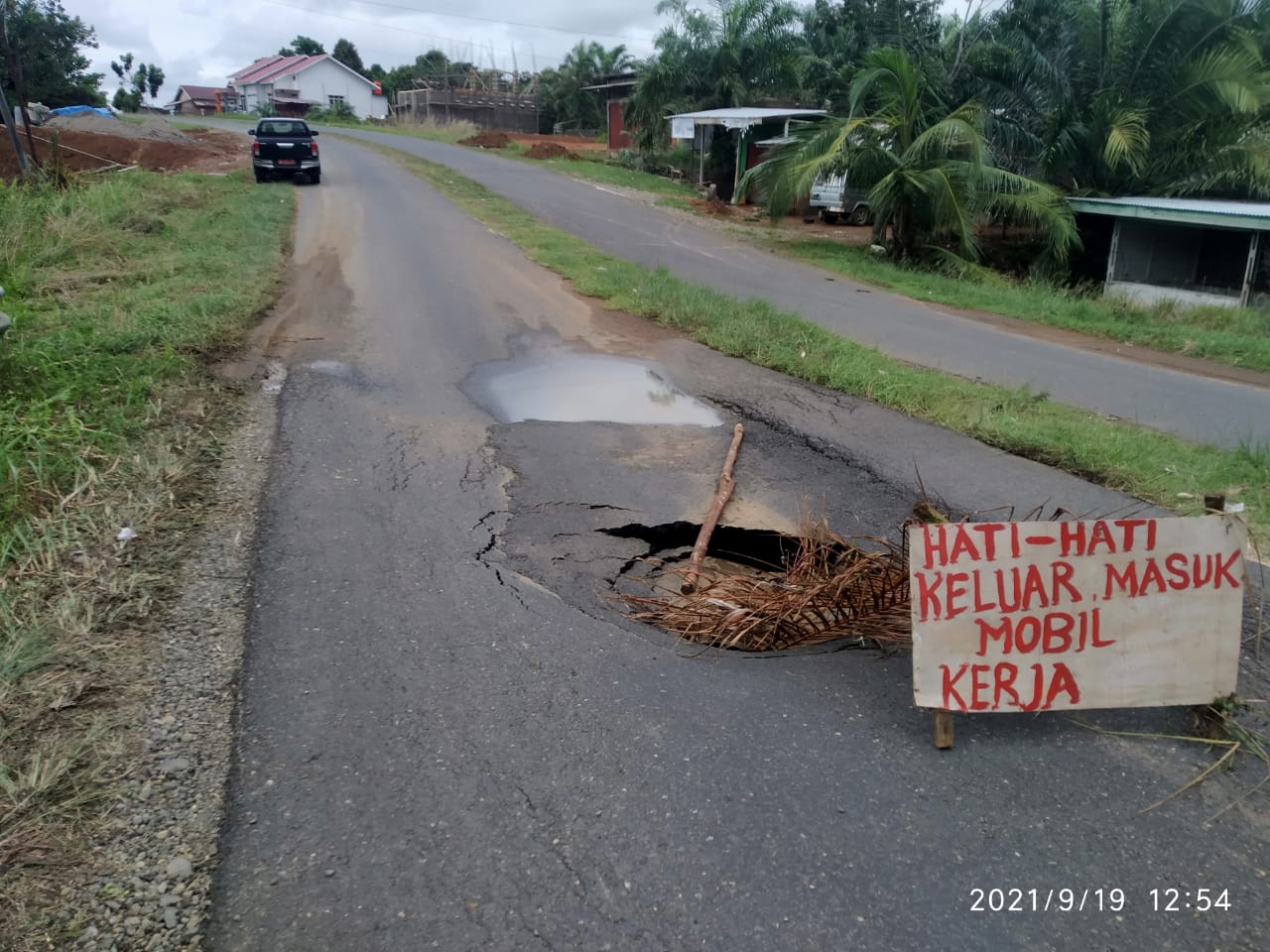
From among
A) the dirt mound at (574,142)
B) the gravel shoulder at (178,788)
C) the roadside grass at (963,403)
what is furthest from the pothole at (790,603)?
the dirt mound at (574,142)

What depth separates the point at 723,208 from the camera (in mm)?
26438

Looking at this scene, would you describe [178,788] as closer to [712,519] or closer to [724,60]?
[712,519]

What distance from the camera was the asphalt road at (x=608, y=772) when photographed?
2654 millimetres

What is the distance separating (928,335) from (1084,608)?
926cm

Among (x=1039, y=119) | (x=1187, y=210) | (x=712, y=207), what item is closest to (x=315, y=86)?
(x=712, y=207)

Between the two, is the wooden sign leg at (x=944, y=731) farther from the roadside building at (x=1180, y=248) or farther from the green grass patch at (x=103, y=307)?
the roadside building at (x=1180, y=248)

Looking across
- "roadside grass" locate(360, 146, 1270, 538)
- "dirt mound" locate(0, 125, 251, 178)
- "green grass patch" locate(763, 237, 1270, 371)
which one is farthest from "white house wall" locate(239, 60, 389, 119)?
"roadside grass" locate(360, 146, 1270, 538)

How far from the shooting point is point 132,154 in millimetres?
28078

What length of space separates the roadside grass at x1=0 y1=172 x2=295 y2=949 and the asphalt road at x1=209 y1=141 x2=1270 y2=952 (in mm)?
530

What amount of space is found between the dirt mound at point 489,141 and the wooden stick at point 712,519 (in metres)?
37.5

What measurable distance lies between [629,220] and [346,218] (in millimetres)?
6861

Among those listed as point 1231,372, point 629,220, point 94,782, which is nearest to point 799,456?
point 94,782

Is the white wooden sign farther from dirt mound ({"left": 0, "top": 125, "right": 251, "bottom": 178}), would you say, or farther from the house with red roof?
the house with red roof
